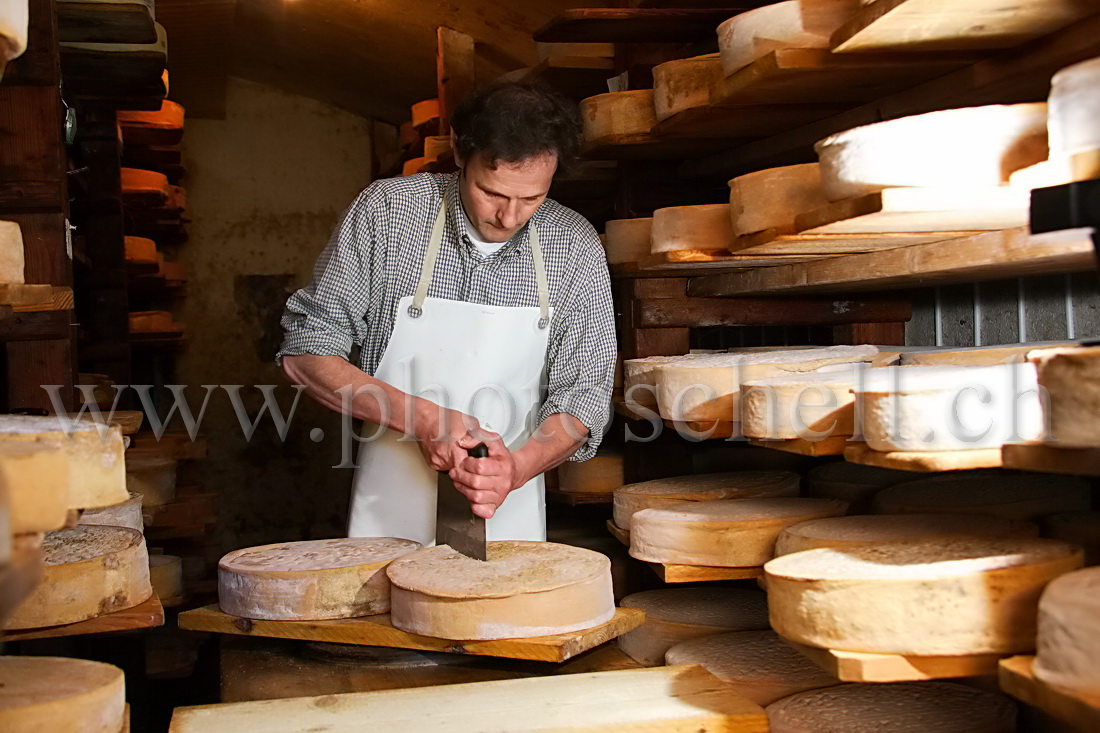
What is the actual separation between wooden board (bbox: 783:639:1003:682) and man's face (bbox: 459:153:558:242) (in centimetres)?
150

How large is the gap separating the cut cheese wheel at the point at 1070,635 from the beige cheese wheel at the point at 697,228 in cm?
128

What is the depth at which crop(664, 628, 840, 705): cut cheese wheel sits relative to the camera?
2225mm

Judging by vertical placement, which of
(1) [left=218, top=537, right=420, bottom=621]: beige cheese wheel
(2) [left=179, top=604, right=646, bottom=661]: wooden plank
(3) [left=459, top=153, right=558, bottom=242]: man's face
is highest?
(3) [left=459, top=153, right=558, bottom=242]: man's face

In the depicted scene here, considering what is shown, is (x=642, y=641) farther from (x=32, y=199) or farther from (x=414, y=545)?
(x=32, y=199)

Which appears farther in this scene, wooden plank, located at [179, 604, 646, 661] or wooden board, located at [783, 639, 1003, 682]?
wooden plank, located at [179, 604, 646, 661]

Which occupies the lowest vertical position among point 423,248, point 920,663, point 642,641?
point 642,641

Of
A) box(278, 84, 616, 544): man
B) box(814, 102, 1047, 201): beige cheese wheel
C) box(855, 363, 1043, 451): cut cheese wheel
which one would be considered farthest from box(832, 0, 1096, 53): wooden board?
box(278, 84, 616, 544): man

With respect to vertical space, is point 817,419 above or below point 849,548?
above

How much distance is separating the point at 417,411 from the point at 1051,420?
5.43ft

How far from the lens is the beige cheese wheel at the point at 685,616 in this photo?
2670 millimetres

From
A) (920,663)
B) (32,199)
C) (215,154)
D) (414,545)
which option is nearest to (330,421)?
(215,154)

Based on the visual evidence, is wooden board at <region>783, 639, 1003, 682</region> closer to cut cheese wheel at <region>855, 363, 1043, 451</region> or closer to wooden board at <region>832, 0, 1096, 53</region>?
cut cheese wheel at <region>855, 363, 1043, 451</region>

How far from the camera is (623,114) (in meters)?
2.99

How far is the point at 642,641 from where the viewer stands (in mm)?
2691
